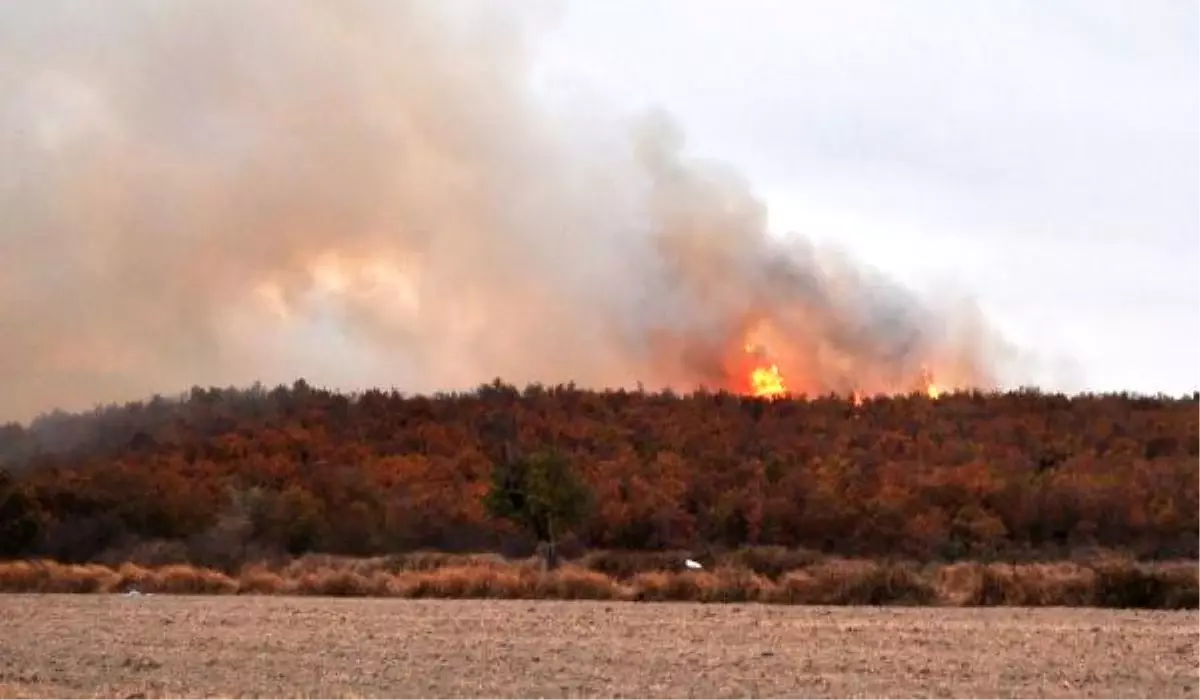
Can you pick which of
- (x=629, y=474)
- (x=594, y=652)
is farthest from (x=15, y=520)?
(x=594, y=652)

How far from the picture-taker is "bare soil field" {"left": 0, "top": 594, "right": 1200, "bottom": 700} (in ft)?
69.9

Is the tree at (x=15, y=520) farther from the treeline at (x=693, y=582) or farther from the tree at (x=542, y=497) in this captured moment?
the tree at (x=542, y=497)

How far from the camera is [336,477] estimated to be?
294ft

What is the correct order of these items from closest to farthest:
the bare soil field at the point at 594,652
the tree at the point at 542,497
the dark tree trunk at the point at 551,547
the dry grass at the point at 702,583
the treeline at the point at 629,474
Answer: the bare soil field at the point at 594,652 → the dry grass at the point at 702,583 → the dark tree trunk at the point at 551,547 → the tree at the point at 542,497 → the treeline at the point at 629,474

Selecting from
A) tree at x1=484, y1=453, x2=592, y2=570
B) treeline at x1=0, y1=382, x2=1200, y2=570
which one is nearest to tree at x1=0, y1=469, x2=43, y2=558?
treeline at x1=0, y1=382, x2=1200, y2=570

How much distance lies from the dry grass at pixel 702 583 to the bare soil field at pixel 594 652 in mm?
3885

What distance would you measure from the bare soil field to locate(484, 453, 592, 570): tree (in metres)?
21.7

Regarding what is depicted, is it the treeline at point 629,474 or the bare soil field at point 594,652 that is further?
the treeline at point 629,474

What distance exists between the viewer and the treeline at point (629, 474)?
245 ft

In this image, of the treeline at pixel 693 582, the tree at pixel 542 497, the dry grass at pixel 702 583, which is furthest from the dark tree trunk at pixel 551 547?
the dry grass at pixel 702 583

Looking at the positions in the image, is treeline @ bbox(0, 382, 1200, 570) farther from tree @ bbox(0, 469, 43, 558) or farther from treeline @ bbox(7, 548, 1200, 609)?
treeline @ bbox(7, 548, 1200, 609)

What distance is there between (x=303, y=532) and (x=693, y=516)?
791 inches

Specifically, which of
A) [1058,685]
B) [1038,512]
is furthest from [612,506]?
[1058,685]

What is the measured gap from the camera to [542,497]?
62344 mm
